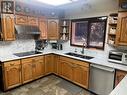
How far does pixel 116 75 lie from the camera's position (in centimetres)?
237

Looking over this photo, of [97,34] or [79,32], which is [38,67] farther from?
[97,34]

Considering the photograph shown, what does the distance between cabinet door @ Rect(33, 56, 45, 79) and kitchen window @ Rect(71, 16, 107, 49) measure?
135 centimetres

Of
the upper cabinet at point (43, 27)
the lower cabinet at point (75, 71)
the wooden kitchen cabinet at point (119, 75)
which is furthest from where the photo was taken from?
the upper cabinet at point (43, 27)

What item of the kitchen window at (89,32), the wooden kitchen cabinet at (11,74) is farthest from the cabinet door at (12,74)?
the kitchen window at (89,32)

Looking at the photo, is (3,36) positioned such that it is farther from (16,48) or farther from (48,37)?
(48,37)

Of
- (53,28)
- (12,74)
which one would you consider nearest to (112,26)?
(53,28)

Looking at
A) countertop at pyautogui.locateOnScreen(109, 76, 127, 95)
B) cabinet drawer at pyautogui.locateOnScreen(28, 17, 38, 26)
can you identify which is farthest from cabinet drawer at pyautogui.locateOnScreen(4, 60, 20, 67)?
countertop at pyautogui.locateOnScreen(109, 76, 127, 95)

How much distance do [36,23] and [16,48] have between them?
1.05 meters

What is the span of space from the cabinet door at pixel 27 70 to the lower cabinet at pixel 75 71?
3.27ft

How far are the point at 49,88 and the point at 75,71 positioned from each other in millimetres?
899

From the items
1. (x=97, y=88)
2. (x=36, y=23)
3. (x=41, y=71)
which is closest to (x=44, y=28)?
(x=36, y=23)

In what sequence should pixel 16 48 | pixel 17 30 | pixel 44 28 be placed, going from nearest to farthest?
pixel 17 30
pixel 16 48
pixel 44 28

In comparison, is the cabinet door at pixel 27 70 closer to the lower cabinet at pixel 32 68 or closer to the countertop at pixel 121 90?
the lower cabinet at pixel 32 68

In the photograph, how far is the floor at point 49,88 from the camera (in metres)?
2.85
